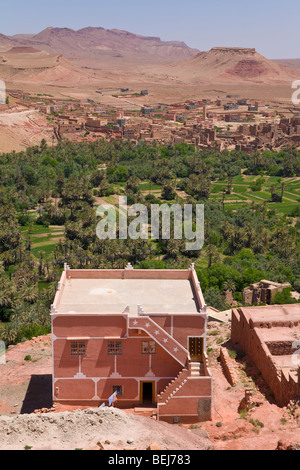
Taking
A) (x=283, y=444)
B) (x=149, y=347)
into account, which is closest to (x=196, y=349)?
(x=149, y=347)

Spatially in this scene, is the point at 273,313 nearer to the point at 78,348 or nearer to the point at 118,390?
the point at 118,390

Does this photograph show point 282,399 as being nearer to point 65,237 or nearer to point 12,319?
point 12,319

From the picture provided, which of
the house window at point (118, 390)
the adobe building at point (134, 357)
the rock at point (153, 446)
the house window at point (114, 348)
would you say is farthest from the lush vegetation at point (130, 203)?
the rock at point (153, 446)

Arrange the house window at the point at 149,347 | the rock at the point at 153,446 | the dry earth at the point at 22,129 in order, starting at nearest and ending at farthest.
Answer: the rock at the point at 153,446 → the house window at the point at 149,347 → the dry earth at the point at 22,129

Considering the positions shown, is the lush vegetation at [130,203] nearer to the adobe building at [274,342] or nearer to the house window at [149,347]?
the adobe building at [274,342]

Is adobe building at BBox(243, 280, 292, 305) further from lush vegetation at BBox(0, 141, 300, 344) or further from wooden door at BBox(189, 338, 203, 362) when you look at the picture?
wooden door at BBox(189, 338, 203, 362)

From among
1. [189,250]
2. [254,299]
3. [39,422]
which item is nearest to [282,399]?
[39,422]
